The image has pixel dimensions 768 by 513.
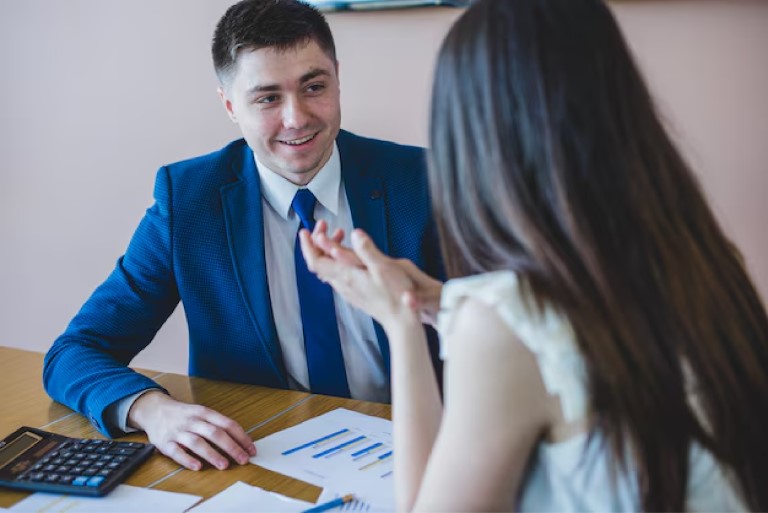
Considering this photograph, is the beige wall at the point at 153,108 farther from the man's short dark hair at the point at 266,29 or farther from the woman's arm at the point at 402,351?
the woman's arm at the point at 402,351

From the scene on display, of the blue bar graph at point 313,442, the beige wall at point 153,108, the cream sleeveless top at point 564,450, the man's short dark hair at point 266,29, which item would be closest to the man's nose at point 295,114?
the man's short dark hair at point 266,29

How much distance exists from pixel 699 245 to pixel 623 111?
17 centimetres

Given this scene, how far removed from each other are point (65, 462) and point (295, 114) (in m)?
0.80

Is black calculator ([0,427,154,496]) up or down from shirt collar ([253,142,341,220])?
down

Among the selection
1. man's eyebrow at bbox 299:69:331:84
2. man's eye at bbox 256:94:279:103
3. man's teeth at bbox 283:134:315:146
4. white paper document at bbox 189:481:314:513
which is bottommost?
white paper document at bbox 189:481:314:513

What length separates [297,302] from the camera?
1.70 meters

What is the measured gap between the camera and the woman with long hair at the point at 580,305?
2.55ft

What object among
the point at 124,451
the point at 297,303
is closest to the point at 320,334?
the point at 297,303

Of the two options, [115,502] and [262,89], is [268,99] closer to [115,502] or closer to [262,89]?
[262,89]

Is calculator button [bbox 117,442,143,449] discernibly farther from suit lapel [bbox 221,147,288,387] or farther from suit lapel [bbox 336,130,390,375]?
suit lapel [bbox 336,130,390,375]

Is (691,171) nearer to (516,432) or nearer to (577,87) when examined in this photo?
(577,87)

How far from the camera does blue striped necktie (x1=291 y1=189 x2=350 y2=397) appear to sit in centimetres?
165

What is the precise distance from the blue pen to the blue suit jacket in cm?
59

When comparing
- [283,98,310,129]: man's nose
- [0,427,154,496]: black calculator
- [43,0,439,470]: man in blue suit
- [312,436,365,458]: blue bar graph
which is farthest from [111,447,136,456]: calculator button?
[283,98,310,129]: man's nose
